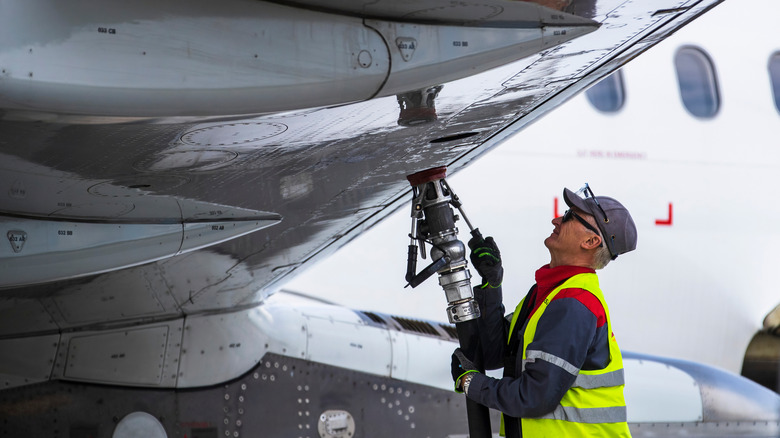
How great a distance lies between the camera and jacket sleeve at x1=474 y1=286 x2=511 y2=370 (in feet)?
10.6

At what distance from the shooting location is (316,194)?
10.9 ft

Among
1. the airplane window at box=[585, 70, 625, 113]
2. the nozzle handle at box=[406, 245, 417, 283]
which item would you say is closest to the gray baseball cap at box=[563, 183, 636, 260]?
the nozzle handle at box=[406, 245, 417, 283]

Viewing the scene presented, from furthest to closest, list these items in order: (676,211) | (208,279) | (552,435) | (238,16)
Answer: (676,211) < (208,279) < (552,435) < (238,16)

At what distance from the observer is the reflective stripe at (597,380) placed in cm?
279

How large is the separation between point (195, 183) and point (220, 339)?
5.82 ft

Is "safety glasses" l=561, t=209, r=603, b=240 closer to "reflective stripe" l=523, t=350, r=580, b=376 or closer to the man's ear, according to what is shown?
the man's ear

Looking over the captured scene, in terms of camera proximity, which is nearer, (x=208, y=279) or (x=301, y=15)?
(x=301, y=15)

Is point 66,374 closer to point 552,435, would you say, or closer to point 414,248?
point 414,248

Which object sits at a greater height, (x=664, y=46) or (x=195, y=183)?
(x=664, y=46)

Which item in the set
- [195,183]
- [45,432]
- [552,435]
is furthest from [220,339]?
[552,435]

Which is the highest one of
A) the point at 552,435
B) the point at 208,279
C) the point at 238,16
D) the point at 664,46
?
the point at 664,46

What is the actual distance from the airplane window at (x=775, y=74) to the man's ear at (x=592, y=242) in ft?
16.4

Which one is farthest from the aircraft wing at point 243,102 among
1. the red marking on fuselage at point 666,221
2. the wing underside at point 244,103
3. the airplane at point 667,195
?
the red marking on fuselage at point 666,221

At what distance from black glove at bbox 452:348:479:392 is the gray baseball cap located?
1.96 ft
